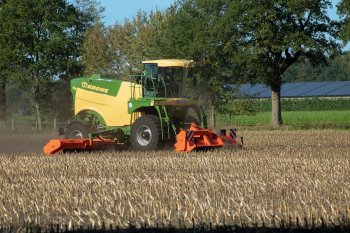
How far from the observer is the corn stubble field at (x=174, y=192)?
9322mm

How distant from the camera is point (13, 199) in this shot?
37.3 ft

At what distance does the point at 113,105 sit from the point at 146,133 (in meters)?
1.51

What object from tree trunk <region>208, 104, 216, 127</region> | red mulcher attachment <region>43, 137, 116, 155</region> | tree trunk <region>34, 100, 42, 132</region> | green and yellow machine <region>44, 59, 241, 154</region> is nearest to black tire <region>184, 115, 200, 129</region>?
green and yellow machine <region>44, 59, 241, 154</region>

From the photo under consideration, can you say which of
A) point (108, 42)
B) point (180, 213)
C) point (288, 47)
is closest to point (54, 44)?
point (288, 47)

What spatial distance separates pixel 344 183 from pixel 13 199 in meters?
5.24

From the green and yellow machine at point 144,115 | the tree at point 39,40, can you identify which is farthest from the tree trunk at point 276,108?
the green and yellow machine at point 144,115

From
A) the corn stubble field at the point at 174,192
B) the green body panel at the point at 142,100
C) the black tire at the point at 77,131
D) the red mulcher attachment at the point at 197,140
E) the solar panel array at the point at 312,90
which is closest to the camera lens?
the corn stubble field at the point at 174,192

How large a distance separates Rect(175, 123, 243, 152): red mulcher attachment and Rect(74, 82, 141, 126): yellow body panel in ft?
6.52

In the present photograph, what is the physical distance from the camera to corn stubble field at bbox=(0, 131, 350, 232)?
932cm

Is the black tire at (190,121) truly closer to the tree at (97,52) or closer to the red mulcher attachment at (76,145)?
the red mulcher attachment at (76,145)

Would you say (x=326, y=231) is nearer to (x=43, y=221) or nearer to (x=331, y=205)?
(x=331, y=205)

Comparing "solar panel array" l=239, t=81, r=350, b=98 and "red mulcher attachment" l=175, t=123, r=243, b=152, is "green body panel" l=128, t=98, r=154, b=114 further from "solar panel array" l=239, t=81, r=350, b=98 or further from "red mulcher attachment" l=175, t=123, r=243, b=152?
"solar panel array" l=239, t=81, r=350, b=98

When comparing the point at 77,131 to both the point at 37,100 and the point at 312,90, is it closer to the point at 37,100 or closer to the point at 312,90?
the point at 37,100

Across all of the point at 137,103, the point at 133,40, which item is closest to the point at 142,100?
the point at 137,103
